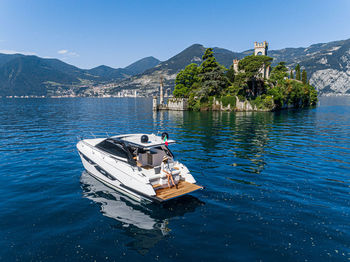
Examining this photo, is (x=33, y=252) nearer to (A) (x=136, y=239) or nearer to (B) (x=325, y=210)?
(A) (x=136, y=239)

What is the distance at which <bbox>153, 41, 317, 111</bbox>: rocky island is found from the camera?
65812mm

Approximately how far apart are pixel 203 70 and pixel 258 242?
3066 inches

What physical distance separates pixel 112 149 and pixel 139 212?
4.54m

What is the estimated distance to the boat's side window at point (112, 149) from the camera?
12.0 m

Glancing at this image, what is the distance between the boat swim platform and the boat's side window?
3.01 metres

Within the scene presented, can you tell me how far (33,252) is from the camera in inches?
287

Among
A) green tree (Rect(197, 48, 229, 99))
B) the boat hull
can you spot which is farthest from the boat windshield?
green tree (Rect(197, 48, 229, 99))

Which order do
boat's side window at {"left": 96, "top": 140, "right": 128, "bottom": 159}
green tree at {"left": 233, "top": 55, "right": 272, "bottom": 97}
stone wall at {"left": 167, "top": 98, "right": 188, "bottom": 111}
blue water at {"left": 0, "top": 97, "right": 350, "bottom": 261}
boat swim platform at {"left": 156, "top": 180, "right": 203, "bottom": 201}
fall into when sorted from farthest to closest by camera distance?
1. stone wall at {"left": 167, "top": 98, "right": 188, "bottom": 111}
2. green tree at {"left": 233, "top": 55, "right": 272, "bottom": 97}
3. boat's side window at {"left": 96, "top": 140, "right": 128, "bottom": 159}
4. boat swim platform at {"left": 156, "top": 180, "right": 203, "bottom": 201}
5. blue water at {"left": 0, "top": 97, "right": 350, "bottom": 261}

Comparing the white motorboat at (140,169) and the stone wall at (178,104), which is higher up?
the stone wall at (178,104)

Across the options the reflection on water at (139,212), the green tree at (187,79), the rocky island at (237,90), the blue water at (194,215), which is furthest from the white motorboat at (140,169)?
the green tree at (187,79)

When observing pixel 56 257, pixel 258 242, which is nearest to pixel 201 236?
pixel 258 242

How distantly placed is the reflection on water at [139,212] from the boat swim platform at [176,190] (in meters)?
0.74

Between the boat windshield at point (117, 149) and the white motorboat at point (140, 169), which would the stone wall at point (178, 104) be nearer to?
the white motorboat at point (140, 169)

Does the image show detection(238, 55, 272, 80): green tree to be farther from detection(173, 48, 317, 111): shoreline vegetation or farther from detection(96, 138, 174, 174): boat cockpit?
detection(96, 138, 174, 174): boat cockpit
